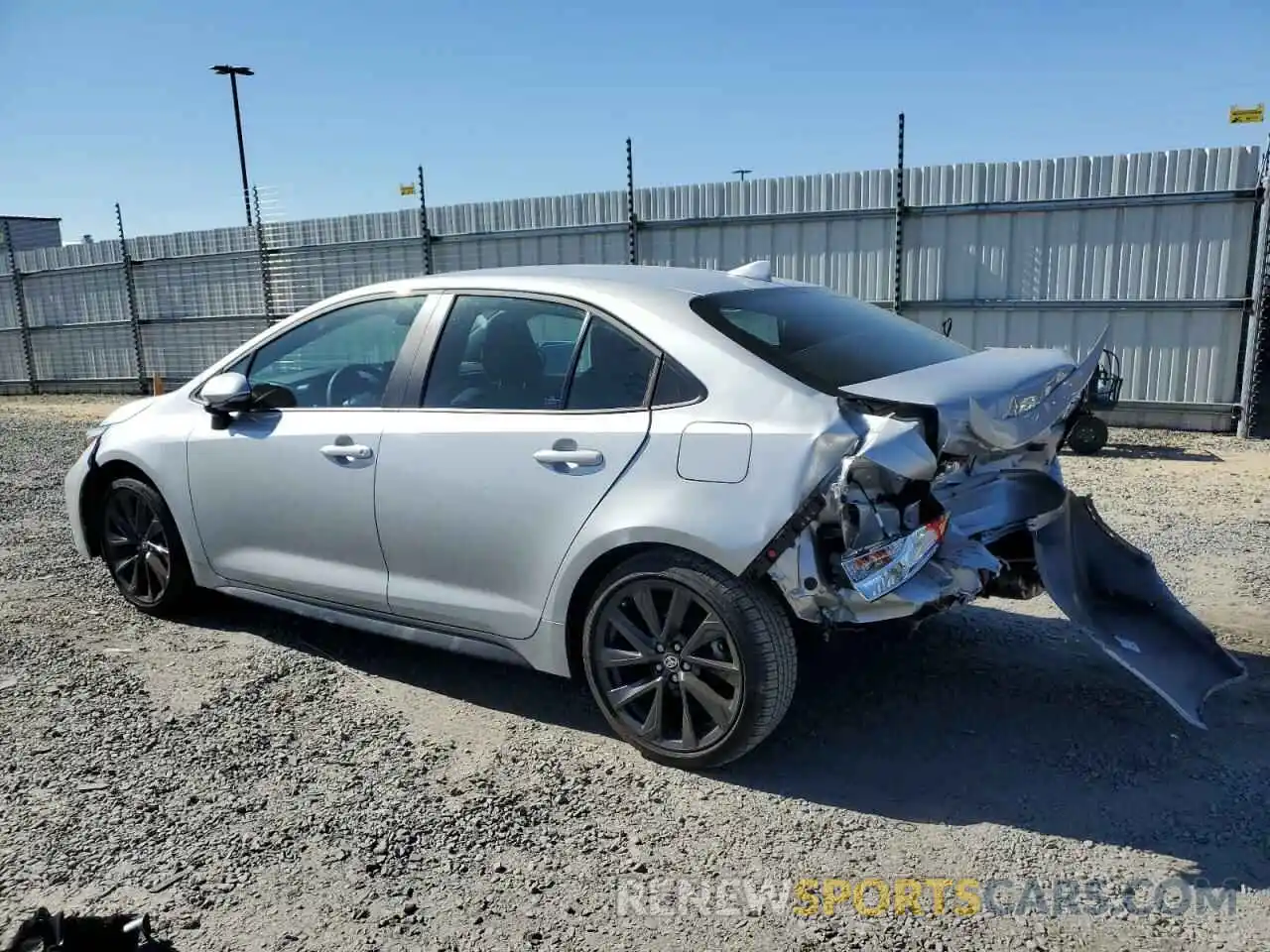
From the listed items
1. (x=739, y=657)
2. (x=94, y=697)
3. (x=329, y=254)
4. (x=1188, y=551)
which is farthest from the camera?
(x=329, y=254)

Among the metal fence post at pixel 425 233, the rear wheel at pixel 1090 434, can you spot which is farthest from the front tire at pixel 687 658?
the metal fence post at pixel 425 233

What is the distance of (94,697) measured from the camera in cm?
406

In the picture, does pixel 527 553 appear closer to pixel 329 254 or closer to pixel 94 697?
pixel 94 697

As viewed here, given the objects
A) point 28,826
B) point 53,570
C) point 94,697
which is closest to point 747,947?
point 28,826

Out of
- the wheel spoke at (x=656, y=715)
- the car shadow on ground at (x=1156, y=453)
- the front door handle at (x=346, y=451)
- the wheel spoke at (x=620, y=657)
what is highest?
the front door handle at (x=346, y=451)

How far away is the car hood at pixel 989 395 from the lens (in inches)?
116

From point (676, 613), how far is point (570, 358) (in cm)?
100

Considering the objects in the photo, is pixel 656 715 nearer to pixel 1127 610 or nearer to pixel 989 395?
pixel 989 395

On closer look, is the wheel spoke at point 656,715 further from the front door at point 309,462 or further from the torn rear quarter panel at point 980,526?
the front door at point 309,462

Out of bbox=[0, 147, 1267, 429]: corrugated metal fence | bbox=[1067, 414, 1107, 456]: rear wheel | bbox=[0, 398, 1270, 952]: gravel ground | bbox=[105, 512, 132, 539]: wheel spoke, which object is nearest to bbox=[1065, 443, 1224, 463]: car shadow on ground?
bbox=[1067, 414, 1107, 456]: rear wheel

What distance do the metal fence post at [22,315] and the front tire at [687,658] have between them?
19.7 metres

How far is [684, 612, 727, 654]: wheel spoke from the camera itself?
3.12 m

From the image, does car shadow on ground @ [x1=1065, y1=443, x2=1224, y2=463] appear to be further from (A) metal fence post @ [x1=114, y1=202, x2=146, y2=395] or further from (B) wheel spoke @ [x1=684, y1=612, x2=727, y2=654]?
(A) metal fence post @ [x1=114, y1=202, x2=146, y2=395]

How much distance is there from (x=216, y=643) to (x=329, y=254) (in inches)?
463
